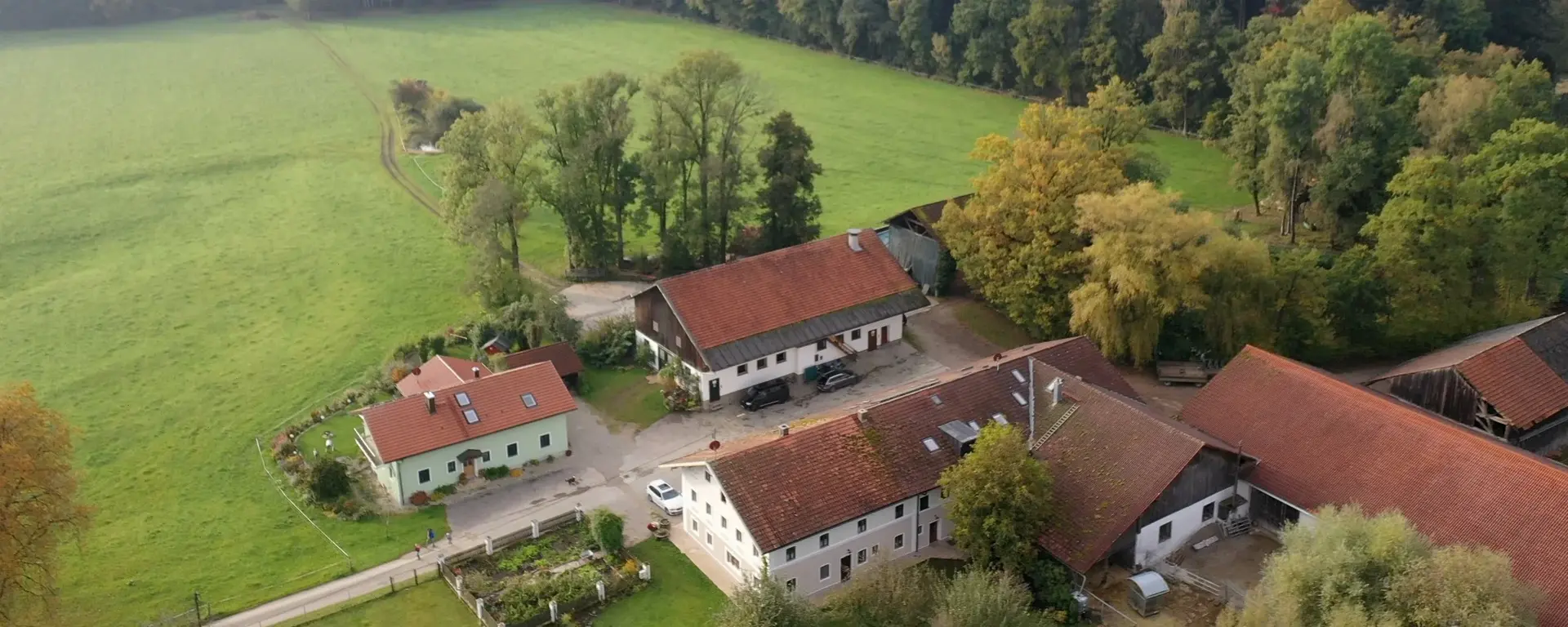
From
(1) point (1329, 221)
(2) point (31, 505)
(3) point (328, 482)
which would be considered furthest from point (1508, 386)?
(2) point (31, 505)

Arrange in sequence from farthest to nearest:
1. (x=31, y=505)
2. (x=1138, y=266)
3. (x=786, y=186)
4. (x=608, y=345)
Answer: (x=786, y=186), (x=608, y=345), (x=1138, y=266), (x=31, y=505)

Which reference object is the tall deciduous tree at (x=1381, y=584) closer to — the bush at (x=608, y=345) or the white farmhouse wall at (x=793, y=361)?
the white farmhouse wall at (x=793, y=361)

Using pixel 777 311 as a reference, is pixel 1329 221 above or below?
above

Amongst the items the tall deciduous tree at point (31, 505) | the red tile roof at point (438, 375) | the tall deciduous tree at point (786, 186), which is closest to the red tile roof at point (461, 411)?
the red tile roof at point (438, 375)

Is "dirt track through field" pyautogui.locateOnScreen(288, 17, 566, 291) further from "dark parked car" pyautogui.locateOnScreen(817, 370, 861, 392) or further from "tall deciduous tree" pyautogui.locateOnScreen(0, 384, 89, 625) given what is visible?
"tall deciduous tree" pyautogui.locateOnScreen(0, 384, 89, 625)

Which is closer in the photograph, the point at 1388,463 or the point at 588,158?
the point at 1388,463

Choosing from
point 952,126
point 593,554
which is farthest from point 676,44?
point 593,554

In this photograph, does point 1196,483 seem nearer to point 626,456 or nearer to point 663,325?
point 626,456
